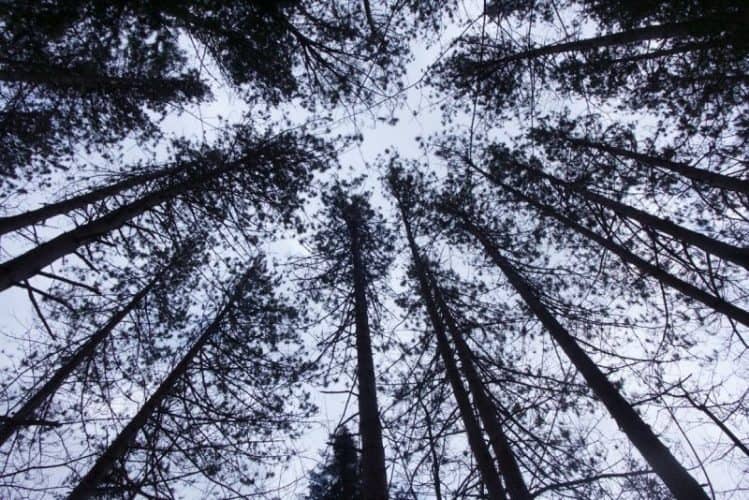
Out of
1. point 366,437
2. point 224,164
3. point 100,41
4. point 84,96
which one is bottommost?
point 366,437

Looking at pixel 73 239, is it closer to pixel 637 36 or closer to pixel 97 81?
pixel 97 81

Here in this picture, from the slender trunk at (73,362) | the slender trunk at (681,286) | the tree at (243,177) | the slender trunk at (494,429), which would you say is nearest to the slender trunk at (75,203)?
the tree at (243,177)

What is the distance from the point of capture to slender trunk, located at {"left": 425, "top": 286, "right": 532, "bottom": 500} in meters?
3.76

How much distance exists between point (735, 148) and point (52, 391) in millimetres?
11969

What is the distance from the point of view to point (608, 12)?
575 cm

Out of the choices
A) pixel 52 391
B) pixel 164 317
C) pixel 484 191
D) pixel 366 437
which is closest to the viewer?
pixel 366 437

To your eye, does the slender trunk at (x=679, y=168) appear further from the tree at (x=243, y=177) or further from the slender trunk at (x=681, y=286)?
the tree at (x=243, y=177)

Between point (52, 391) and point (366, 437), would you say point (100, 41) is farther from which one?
point (366, 437)

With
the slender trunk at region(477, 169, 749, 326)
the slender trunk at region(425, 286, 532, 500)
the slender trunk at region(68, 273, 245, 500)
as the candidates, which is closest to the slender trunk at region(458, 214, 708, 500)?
the slender trunk at region(425, 286, 532, 500)

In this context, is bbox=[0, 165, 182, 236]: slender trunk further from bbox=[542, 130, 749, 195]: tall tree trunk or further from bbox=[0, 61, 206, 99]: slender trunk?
bbox=[542, 130, 749, 195]: tall tree trunk

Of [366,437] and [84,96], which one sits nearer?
[366,437]

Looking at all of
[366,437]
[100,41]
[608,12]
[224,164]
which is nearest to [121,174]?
[224,164]

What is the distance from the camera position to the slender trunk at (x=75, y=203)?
370 cm

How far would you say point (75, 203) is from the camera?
472cm
